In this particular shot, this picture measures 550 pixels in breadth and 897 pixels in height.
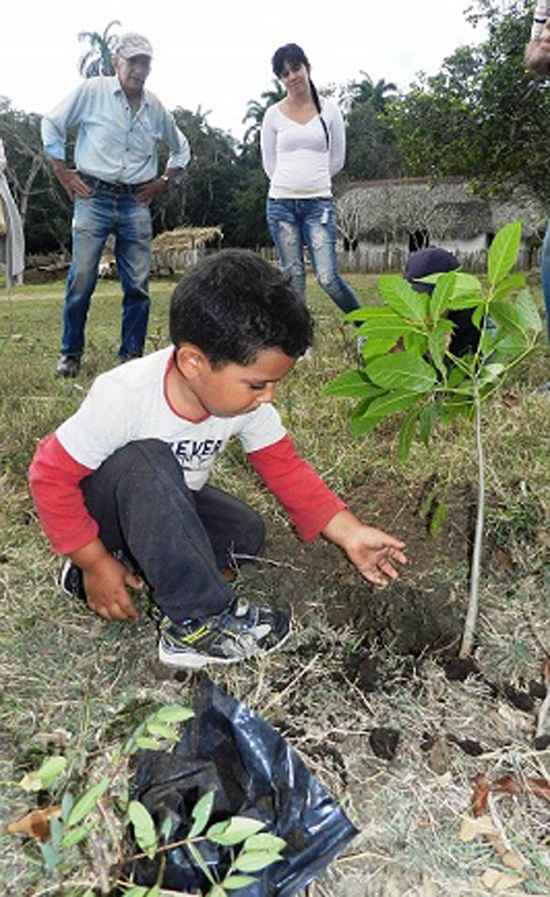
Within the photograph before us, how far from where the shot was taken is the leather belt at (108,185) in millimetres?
4012

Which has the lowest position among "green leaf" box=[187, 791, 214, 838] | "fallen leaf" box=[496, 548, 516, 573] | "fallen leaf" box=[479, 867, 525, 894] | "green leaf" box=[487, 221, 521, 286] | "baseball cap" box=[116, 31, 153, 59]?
"fallen leaf" box=[479, 867, 525, 894]

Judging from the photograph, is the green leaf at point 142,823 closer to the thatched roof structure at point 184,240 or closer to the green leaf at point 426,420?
the green leaf at point 426,420

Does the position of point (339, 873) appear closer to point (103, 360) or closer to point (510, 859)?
point (510, 859)

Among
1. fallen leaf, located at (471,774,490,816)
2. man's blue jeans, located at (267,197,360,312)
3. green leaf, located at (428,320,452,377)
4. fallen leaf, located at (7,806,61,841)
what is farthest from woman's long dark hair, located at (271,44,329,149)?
fallen leaf, located at (7,806,61,841)

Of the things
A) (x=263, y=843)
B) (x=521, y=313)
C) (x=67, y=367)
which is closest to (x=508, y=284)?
(x=521, y=313)

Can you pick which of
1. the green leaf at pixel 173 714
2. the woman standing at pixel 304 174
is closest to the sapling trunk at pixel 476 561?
the green leaf at pixel 173 714

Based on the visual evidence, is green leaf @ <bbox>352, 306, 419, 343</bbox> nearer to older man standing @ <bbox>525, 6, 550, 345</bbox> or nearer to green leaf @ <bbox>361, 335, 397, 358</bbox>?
green leaf @ <bbox>361, 335, 397, 358</bbox>

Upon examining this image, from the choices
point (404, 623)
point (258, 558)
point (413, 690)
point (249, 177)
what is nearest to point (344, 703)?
point (413, 690)

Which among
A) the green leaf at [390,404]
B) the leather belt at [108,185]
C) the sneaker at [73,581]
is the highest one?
the leather belt at [108,185]

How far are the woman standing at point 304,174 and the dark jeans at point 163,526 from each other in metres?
2.60

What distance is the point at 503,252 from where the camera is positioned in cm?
127

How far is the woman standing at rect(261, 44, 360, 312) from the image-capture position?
13.6ft

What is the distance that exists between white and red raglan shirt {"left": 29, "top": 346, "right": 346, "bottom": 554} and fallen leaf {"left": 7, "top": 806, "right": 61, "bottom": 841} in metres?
0.56

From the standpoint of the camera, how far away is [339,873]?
1193 millimetres
